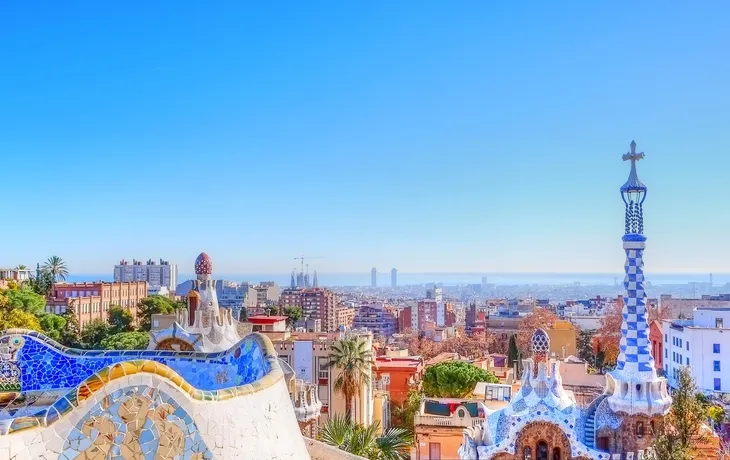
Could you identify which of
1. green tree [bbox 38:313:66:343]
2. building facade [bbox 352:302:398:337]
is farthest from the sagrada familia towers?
building facade [bbox 352:302:398:337]

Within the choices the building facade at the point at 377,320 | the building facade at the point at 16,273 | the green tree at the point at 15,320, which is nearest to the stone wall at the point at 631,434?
the green tree at the point at 15,320

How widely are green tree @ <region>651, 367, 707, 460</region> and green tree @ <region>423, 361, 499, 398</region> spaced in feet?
45.2

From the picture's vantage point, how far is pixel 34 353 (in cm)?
691

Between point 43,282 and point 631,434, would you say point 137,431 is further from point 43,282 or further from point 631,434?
point 43,282

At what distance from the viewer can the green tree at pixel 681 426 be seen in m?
12.6

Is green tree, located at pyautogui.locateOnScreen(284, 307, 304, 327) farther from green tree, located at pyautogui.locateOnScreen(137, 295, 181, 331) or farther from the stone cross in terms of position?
the stone cross

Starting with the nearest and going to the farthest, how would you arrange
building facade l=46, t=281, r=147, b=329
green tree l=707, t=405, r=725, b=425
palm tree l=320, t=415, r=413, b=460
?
palm tree l=320, t=415, r=413, b=460 → green tree l=707, t=405, r=725, b=425 → building facade l=46, t=281, r=147, b=329

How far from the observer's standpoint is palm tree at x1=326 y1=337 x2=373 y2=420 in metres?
23.0

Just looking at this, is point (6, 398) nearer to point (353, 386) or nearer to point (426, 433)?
point (426, 433)

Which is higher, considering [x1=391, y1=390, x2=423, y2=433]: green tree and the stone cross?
the stone cross

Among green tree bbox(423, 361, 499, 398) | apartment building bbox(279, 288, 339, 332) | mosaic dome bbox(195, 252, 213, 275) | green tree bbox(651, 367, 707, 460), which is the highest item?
mosaic dome bbox(195, 252, 213, 275)

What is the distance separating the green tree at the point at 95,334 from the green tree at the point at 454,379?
2325 centimetres

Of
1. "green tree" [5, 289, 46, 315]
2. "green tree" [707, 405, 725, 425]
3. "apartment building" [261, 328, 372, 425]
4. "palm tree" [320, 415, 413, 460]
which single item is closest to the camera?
A: "palm tree" [320, 415, 413, 460]

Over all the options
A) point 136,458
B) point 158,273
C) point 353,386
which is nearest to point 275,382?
point 136,458
